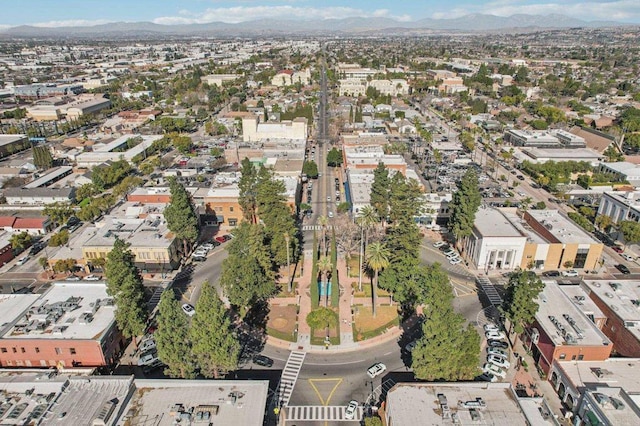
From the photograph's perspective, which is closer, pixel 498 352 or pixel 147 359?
pixel 147 359

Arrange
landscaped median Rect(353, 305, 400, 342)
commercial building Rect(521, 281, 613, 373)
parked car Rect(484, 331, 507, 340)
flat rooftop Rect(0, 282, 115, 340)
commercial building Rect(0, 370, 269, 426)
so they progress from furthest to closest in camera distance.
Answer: landscaped median Rect(353, 305, 400, 342) < parked car Rect(484, 331, 507, 340) < flat rooftop Rect(0, 282, 115, 340) < commercial building Rect(521, 281, 613, 373) < commercial building Rect(0, 370, 269, 426)

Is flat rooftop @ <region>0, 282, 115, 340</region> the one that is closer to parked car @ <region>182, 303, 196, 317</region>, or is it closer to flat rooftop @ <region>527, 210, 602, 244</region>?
parked car @ <region>182, 303, 196, 317</region>

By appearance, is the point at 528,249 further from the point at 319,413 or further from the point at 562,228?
the point at 319,413

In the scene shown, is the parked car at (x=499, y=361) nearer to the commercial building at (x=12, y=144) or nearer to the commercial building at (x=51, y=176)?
the commercial building at (x=51, y=176)

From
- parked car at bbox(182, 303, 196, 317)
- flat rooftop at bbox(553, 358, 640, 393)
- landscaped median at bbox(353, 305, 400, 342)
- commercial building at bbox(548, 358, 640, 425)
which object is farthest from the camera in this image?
parked car at bbox(182, 303, 196, 317)

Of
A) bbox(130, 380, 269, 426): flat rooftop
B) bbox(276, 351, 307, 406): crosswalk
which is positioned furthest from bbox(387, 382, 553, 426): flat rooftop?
bbox(130, 380, 269, 426): flat rooftop

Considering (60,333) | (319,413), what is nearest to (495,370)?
(319,413)
